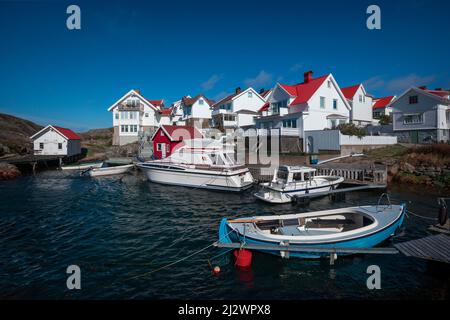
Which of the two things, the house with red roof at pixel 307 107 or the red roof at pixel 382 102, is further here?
the red roof at pixel 382 102

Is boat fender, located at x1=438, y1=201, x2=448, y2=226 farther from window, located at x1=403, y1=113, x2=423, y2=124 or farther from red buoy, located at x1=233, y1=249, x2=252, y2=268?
window, located at x1=403, y1=113, x2=423, y2=124

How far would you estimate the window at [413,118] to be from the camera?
33594 mm

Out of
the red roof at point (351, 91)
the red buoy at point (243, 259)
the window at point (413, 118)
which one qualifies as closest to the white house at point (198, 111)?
the red roof at point (351, 91)

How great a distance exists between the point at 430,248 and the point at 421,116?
32.9m

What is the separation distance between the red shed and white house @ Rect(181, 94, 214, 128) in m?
23.0

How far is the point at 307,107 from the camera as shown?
35719 mm

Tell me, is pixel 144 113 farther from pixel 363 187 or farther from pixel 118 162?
pixel 363 187

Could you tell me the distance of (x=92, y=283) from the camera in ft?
28.5

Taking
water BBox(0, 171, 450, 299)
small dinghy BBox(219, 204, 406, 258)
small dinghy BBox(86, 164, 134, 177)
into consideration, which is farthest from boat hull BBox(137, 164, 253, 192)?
small dinghy BBox(219, 204, 406, 258)

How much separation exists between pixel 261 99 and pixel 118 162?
32065 mm

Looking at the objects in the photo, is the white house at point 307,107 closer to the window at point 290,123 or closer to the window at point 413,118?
the window at point 290,123

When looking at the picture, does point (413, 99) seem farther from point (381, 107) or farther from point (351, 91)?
point (381, 107)

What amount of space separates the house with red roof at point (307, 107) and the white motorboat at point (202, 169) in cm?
1264
